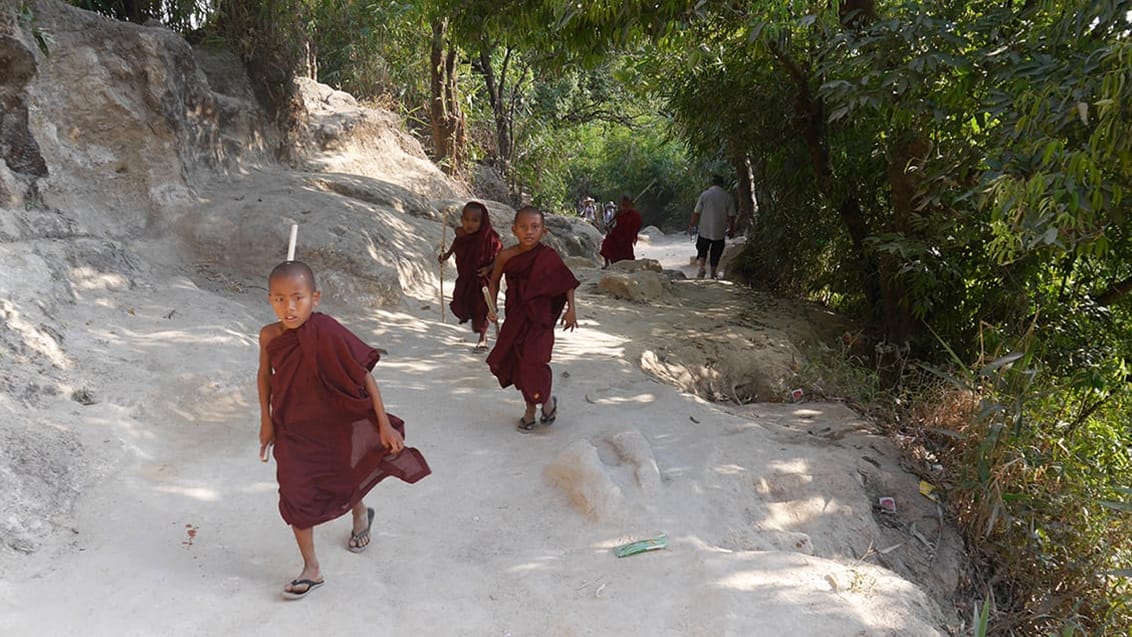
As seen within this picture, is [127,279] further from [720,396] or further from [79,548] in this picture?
[720,396]

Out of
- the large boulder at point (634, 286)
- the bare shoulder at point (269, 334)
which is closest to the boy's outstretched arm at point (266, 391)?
the bare shoulder at point (269, 334)

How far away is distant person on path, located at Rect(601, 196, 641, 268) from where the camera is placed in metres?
11.0

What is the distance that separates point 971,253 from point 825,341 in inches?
74.5

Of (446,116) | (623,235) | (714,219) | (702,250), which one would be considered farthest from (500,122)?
(714,219)

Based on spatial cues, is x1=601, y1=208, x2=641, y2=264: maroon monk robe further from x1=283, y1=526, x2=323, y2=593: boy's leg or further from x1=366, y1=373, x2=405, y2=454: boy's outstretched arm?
x1=283, y1=526, x2=323, y2=593: boy's leg

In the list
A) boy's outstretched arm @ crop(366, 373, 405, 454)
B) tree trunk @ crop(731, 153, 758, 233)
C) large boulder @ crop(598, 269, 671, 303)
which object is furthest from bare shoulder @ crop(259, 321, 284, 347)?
tree trunk @ crop(731, 153, 758, 233)

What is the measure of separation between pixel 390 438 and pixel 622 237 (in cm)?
827

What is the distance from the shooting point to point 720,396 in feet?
20.9

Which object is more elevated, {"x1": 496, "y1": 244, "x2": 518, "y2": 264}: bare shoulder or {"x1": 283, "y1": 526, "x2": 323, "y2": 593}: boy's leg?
{"x1": 496, "y1": 244, "x2": 518, "y2": 264}: bare shoulder

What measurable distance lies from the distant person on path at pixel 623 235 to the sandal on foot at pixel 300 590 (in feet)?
27.2

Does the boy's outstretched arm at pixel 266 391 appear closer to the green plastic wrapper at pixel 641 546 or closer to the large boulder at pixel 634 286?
the green plastic wrapper at pixel 641 546

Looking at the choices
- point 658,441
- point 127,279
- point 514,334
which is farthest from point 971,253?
point 127,279

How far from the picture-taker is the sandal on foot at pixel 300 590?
283 cm

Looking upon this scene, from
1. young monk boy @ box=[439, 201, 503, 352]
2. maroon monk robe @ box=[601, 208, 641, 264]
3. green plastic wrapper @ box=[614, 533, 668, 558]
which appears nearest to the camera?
green plastic wrapper @ box=[614, 533, 668, 558]
